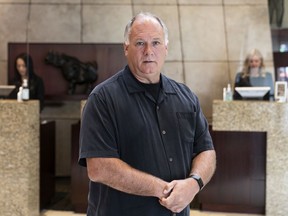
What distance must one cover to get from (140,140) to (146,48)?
338 mm

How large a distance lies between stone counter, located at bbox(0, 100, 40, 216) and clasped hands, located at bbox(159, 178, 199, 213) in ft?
7.40

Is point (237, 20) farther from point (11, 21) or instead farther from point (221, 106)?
point (11, 21)

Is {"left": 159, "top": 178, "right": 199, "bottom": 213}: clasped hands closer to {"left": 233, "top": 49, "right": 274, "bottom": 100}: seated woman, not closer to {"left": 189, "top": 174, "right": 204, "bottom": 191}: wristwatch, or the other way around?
{"left": 189, "top": 174, "right": 204, "bottom": 191}: wristwatch

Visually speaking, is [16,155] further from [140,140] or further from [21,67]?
[140,140]

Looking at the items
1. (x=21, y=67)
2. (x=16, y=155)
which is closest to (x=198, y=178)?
(x=16, y=155)

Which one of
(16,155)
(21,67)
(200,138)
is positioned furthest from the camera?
(21,67)

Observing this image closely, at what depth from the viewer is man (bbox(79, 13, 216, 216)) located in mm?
1362

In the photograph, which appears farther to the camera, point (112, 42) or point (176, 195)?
point (112, 42)

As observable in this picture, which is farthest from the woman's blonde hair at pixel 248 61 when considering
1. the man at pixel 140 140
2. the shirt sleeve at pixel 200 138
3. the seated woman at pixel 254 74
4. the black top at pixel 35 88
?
the man at pixel 140 140

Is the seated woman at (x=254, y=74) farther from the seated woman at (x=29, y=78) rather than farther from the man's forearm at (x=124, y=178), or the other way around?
the man's forearm at (x=124, y=178)

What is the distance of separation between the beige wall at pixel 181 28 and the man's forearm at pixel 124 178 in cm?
361

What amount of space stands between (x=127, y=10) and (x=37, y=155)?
2526mm

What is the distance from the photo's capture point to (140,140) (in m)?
1.41

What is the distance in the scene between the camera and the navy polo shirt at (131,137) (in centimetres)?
139
